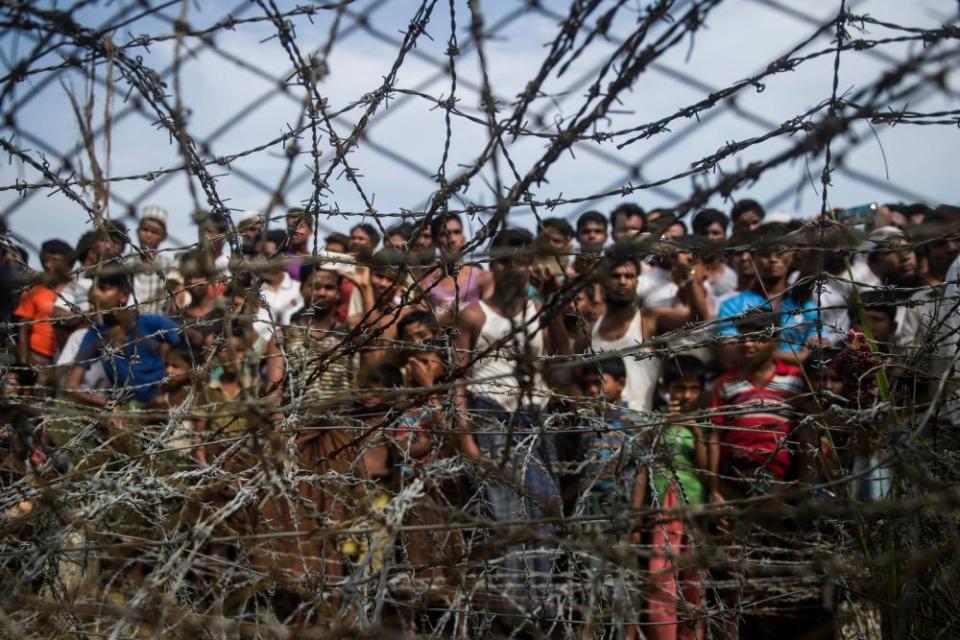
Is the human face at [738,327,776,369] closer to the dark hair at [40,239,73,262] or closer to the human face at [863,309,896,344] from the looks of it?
the human face at [863,309,896,344]

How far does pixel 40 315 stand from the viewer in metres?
4.23

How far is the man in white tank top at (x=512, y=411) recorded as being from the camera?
5.37ft

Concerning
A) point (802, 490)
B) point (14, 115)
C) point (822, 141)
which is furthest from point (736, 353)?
point (14, 115)

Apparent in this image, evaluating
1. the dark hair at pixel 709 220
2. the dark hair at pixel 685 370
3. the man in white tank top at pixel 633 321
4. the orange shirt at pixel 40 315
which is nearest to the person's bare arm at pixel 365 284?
the man in white tank top at pixel 633 321

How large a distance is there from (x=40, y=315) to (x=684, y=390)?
115 inches

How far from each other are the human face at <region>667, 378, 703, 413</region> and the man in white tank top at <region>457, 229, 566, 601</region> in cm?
59

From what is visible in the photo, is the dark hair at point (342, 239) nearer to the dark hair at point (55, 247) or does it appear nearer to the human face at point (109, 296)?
the human face at point (109, 296)

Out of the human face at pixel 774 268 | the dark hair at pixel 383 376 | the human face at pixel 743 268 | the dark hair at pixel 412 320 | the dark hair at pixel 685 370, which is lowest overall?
the dark hair at pixel 383 376

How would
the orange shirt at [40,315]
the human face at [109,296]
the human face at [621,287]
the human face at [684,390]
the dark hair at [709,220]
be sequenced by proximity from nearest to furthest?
Answer: the human face at [109,296], the human face at [621,287], the human face at [684,390], the orange shirt at [40,315], the dark hair at [709,220]

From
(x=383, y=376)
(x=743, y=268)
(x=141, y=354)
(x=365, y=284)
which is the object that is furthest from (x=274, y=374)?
(x=743, y=268)

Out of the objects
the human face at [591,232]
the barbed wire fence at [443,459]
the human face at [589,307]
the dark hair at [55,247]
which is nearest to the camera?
the barbed wire fence at [443,459]

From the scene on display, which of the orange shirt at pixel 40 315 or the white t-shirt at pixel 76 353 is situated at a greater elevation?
the orange shirt at pixel 40 315

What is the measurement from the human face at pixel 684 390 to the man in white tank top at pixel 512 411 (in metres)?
0.59

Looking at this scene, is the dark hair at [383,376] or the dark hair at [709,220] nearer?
the dark hair at [383,376]
